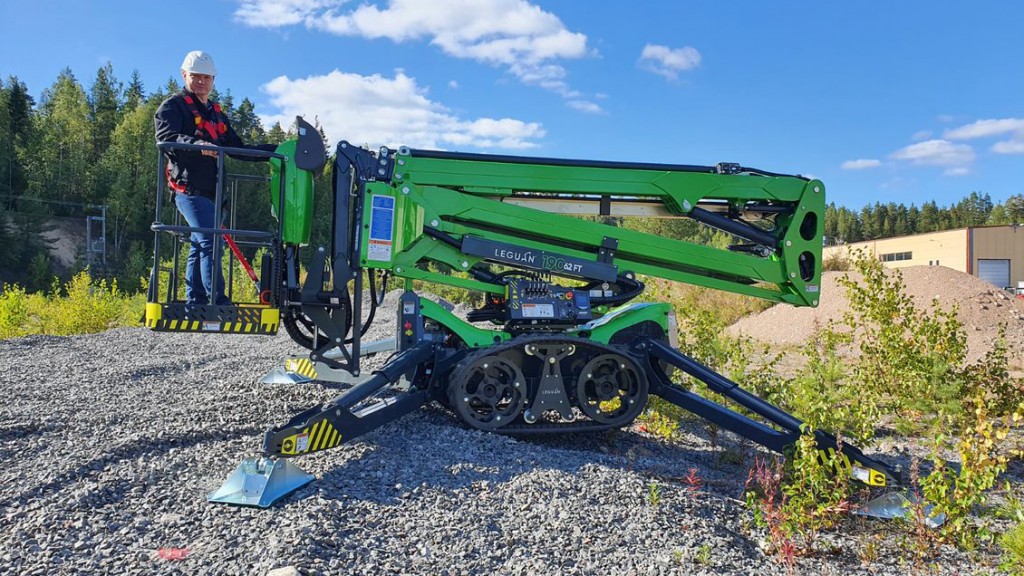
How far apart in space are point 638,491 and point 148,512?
2.83 metres

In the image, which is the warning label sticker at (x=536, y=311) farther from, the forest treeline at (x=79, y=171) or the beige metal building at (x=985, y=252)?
the beige metal building at (x=985, y=252)

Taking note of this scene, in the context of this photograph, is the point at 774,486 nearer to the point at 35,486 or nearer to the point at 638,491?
the point at 638,491

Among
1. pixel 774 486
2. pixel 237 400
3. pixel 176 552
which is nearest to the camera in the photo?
pixel 176 552

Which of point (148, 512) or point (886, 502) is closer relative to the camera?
point (148, 512)

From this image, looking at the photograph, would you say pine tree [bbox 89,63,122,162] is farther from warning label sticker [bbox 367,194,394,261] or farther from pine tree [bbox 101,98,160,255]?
warning label sticker [bbox 367,194,394,261]

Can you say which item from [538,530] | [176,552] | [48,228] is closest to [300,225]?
[176,552]

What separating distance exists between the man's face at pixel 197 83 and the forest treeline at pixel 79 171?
3718cm

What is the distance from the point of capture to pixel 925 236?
49312mm

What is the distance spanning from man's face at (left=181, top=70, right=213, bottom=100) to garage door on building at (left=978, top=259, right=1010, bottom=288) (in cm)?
5397

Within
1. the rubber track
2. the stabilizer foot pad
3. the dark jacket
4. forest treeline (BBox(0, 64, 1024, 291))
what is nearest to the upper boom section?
the rubber track

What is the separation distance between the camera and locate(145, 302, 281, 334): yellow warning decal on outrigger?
4.64 m

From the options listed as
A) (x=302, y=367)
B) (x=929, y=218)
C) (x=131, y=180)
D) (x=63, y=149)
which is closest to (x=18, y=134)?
(x=63, y=149)

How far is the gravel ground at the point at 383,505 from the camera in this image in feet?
10.7

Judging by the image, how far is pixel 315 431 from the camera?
430 centimetres
